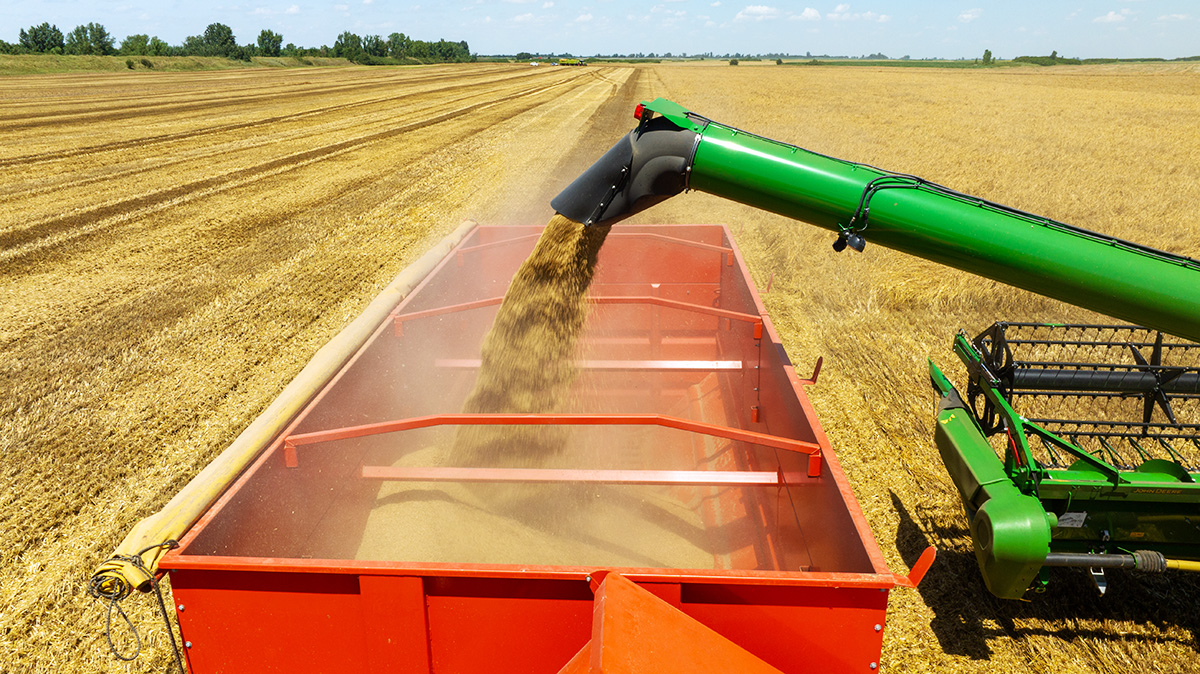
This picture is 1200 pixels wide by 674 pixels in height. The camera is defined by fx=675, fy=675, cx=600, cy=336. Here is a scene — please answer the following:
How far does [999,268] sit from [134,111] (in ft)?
82.8

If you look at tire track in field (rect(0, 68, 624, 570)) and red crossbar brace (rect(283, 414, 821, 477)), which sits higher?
red crossbar brace (rect(283, 414, 821, 477))

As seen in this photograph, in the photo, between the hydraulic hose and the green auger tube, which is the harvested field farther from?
the green auger tube

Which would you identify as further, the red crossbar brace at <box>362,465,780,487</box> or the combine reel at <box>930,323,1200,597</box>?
the red crossbar brace at <box>362,465,780,487</box>

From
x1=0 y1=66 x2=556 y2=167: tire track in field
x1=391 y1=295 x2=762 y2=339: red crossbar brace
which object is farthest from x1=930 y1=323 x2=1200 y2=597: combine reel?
x1=0 y1=66 x2=556 y2=167: tire track in field

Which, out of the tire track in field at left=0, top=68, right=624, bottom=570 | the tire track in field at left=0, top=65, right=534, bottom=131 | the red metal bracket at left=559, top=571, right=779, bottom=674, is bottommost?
the tire track in field at left=0, top=68, right=624, bottom=570

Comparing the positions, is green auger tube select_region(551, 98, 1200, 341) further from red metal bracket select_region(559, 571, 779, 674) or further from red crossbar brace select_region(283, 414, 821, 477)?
red metal bracket select_region(559, 571, 779, 674)

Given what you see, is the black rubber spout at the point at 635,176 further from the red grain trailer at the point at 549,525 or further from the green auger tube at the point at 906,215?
the red grain trailer at the point at 549,525

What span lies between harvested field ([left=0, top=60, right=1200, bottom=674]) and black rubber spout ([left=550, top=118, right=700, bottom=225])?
2102 millimetres

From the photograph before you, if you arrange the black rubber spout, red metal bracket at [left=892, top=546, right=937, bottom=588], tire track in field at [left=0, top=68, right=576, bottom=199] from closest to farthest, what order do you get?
red metal bracket at [left=892, top=546, right=937, bottom=588] < the black rubber spout < tire track in field at [left=0, top=68, right=576, bottom=199]

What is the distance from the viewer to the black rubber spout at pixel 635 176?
2.33 meters

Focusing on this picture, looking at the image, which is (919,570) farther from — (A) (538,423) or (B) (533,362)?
(B) (533,362)

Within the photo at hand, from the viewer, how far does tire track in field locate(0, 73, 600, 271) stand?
7613 mm

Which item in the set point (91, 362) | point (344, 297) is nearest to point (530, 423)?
point (91, 362)

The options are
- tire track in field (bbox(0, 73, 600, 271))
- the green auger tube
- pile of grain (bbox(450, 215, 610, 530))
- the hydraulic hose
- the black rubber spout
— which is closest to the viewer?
the green auger tube
